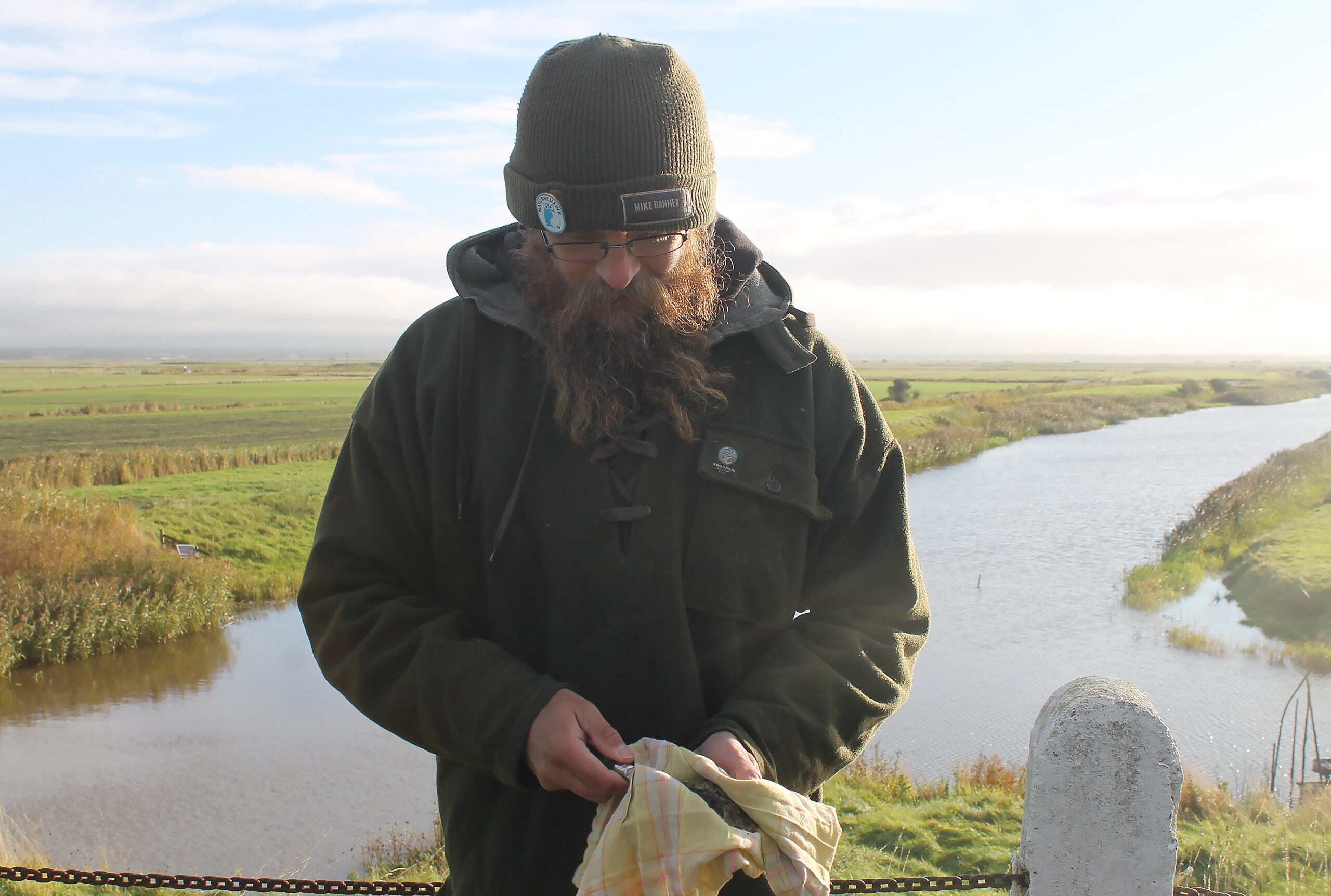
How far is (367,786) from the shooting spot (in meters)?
9.70

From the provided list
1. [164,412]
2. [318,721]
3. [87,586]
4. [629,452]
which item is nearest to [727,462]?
[629,452]

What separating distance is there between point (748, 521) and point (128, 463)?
87.5 feet

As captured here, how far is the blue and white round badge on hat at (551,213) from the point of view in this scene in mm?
1538

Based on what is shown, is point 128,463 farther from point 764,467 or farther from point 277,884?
point 764,467

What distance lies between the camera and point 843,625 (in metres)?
1.58

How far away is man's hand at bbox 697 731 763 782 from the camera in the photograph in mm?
1340

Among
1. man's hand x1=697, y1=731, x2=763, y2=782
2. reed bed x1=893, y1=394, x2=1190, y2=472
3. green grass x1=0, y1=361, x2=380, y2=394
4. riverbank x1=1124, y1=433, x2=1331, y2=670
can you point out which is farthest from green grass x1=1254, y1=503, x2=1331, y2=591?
green grass x1=0, y1=361, x2=380, y2=394

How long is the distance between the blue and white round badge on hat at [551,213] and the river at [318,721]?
7.49 meters

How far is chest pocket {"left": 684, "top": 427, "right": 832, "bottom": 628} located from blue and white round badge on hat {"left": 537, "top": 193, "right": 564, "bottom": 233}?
47cm

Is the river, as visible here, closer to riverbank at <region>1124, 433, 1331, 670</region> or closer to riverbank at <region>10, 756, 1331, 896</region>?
riverbank at <region>1124, 433, 1331, 670</region>

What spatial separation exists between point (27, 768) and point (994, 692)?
12.7m

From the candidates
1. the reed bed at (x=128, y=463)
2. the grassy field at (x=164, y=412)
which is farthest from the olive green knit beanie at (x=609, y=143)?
the grassy field at (x=164, y=412)

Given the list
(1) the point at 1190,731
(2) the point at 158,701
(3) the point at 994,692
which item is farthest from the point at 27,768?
(1) the point at 1190,731

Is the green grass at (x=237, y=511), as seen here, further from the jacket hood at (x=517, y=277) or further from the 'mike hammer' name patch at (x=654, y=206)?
the 'mike hammer' name patch at (x=654, y=206)
